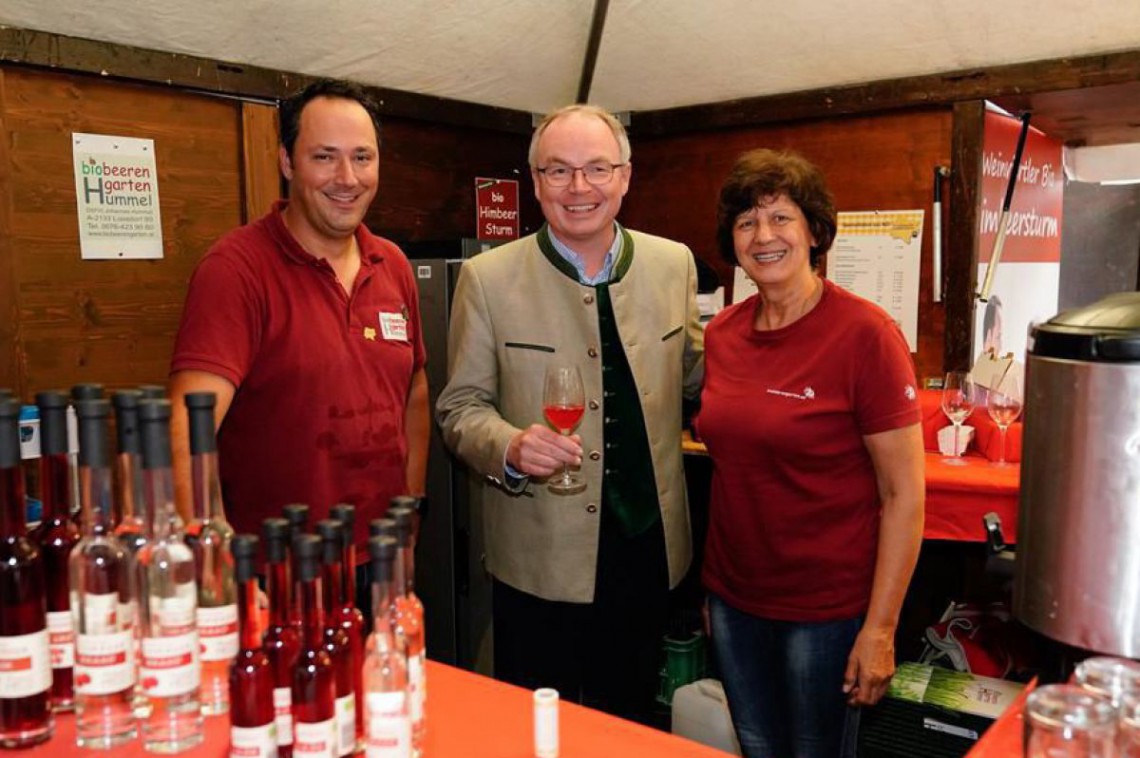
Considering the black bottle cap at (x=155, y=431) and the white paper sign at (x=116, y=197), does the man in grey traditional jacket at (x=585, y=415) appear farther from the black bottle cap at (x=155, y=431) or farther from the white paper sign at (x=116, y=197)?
the white paper sign at (x=116, y=197)

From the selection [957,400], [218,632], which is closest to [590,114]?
[218,632]

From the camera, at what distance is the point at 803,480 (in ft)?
6.29

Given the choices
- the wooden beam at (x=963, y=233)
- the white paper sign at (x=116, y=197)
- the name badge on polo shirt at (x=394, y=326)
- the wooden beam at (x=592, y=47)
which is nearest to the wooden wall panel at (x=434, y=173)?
the wooden beam at (x=592, y=47)

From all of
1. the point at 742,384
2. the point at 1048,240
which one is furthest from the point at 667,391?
the point at 1048,240

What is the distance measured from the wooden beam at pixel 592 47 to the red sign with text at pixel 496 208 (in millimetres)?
508

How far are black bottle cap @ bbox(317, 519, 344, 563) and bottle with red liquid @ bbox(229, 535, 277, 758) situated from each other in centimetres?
7

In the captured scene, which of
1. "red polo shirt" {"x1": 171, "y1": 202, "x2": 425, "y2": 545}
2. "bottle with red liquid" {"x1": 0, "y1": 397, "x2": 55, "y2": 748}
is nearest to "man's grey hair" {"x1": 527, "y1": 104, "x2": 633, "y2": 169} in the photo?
"red polo shirt" {"x1": 171, "y1": 202, "x2": 425, "y2": 545}

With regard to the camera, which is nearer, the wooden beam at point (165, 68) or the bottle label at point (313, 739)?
the bottle label at point (313, 739)

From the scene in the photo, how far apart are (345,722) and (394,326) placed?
4.17 feet

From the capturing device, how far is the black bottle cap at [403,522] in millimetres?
1036

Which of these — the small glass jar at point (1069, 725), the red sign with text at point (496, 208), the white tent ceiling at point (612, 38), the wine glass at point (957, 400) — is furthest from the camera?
the red sign with text at point (496, 208)

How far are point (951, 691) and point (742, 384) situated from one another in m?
A: 1.46

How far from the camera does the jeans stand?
1.96 metres

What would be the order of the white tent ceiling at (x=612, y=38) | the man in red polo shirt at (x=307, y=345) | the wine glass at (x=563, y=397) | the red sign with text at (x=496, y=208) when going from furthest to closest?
1. the red sign with text at (x=496, y=208)
2. the white tent ceiling at (x=612, y=38)
3. the man in red polo shirt at (x=307, y=345)
4. the wine glass at (x=563, y=397)
